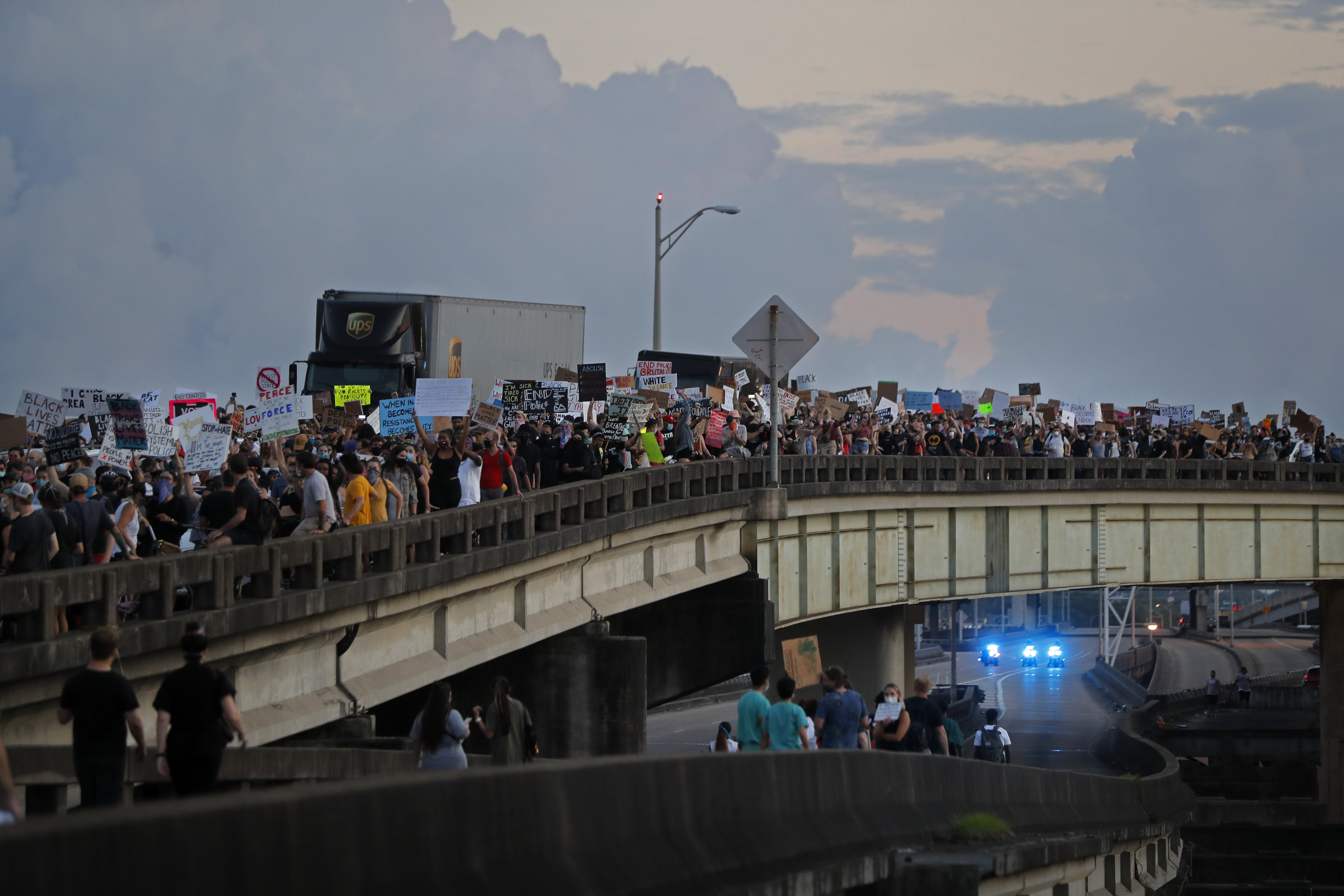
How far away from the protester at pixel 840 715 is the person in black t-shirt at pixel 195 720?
5.48 metres

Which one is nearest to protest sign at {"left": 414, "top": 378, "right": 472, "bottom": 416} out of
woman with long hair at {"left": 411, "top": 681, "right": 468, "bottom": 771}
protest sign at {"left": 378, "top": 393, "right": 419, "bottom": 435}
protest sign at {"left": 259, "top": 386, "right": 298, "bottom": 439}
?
protest sign at {"left": 378, "top": 393, "right": 419, "bottom": 435}

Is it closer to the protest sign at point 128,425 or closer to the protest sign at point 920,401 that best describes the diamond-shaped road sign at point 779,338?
the protest sign at point 128,425

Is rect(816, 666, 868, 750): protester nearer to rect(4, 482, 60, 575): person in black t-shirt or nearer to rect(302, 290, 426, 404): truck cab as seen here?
rect(4, 482, 60, 575): person in black t-shirt

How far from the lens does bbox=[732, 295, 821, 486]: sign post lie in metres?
23.1

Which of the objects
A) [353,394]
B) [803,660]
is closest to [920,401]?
[353,394]

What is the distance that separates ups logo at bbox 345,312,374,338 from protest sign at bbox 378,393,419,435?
13.4m

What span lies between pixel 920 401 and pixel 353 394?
20.6 m

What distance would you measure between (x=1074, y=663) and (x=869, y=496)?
8755 cm

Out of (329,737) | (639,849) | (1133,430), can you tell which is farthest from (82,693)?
(1133,430)

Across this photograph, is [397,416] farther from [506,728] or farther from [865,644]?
[865,644]

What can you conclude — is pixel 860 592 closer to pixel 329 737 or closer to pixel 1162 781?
pixel 1162 781

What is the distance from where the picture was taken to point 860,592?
3216cm

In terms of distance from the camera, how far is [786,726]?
38.7ft

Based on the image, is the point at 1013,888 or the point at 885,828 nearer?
the point at 885,828
